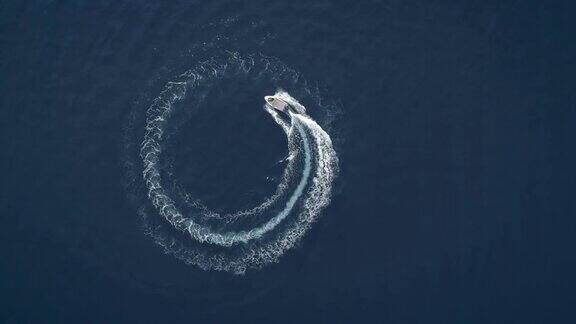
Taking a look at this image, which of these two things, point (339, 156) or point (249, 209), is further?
point (249, 209)

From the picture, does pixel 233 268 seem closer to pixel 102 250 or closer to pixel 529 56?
pixel 102 250

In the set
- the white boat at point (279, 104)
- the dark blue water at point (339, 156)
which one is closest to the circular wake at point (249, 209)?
the white boat at point (279, 104)

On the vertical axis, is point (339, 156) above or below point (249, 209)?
above

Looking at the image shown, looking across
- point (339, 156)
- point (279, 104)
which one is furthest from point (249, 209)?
point (279, 104)

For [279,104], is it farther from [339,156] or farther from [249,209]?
[249,209]

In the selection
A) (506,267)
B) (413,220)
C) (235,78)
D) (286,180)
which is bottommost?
(506,267)

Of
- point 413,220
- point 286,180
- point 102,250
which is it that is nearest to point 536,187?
point 413,220
